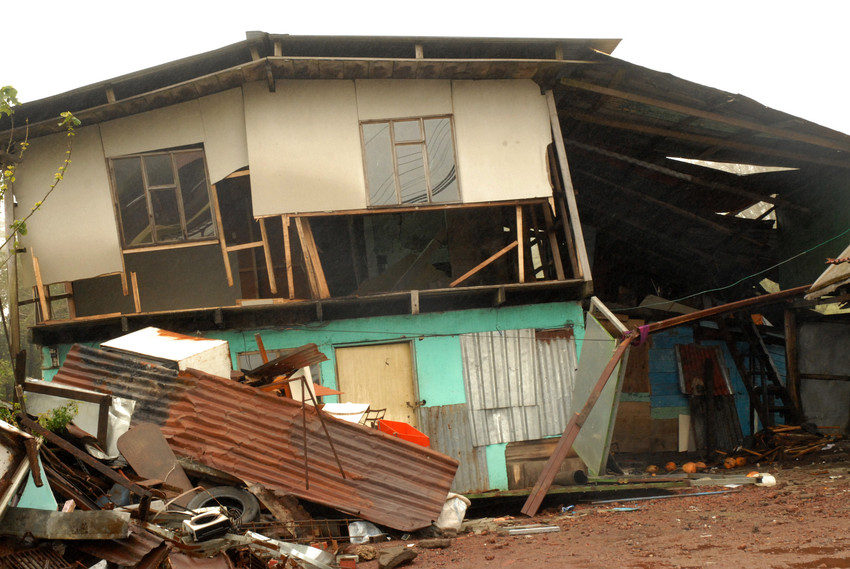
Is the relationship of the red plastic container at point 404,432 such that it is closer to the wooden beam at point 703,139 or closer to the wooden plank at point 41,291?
the wooden plank at point 41,291

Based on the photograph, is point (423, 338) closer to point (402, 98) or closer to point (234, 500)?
point (402, 98)

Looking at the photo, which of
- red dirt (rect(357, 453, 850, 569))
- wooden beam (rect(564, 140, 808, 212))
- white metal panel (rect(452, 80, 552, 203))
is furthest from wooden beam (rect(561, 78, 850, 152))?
red dirt (rect(357, 453, 850, 569))

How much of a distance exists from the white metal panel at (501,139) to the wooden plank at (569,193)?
0.12m

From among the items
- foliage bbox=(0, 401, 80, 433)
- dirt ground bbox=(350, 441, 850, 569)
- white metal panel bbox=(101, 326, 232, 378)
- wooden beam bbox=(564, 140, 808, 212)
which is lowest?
dirt ground bbox=(350, 441, 850, 569)

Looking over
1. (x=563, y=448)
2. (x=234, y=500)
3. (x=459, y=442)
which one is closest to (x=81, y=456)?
(x=234, y=500)

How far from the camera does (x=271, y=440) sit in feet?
26.0

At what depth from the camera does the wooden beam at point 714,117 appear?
11422 millimetres

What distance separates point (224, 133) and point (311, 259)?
255 centimetres

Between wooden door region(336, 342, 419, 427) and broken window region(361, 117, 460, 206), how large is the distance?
8.12 feet

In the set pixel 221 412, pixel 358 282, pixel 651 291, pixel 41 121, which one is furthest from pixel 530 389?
pixel 41 121

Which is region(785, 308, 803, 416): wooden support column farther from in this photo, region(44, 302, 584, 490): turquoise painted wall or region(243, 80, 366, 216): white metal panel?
region(243, 80, 366, 216): white metal panel

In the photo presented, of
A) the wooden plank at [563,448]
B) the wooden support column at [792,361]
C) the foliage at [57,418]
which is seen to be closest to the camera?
the foliage at [57,418]

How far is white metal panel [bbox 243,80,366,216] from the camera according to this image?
11.1 metres

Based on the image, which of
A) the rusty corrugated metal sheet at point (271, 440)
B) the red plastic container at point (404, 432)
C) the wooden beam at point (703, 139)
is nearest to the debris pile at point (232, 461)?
the rusty corrugated metal sheet at point (271, 440)
